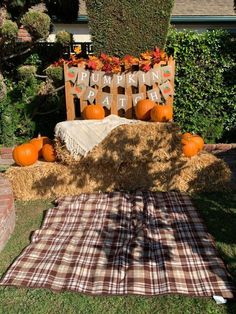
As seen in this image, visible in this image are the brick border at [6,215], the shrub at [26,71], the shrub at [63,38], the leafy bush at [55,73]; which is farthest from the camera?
the shrub at [63,38]

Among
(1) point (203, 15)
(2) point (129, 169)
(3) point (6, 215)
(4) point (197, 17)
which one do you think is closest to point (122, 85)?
(2) point (129, 169)

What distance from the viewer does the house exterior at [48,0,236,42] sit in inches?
579

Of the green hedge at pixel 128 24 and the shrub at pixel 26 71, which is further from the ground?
the green hedge at pixel 128 24

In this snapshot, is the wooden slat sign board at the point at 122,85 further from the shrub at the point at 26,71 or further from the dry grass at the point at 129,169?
the shrub at the point at 26,71

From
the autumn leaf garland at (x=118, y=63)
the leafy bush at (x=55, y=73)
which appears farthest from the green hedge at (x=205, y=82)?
the leafy bush at (x=55, y=73)

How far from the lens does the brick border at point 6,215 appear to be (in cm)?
438

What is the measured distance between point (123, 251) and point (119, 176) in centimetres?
190

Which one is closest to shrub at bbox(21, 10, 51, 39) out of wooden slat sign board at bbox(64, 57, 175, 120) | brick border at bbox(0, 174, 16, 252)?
wooden slat sign board at bbox(64, 57, 175, 120)

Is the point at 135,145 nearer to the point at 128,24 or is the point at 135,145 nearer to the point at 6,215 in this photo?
the point at 6,215

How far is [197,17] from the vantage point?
14.8 m

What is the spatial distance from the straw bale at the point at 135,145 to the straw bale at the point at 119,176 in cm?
11

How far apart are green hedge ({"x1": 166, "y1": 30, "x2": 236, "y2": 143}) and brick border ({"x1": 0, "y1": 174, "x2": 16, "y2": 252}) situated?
4.46m

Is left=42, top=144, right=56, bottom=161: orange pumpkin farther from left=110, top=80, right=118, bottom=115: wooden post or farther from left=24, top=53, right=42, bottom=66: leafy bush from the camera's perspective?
left=24, top=53, right=42, bottom=66: leafy bush

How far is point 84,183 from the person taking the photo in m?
5.80
